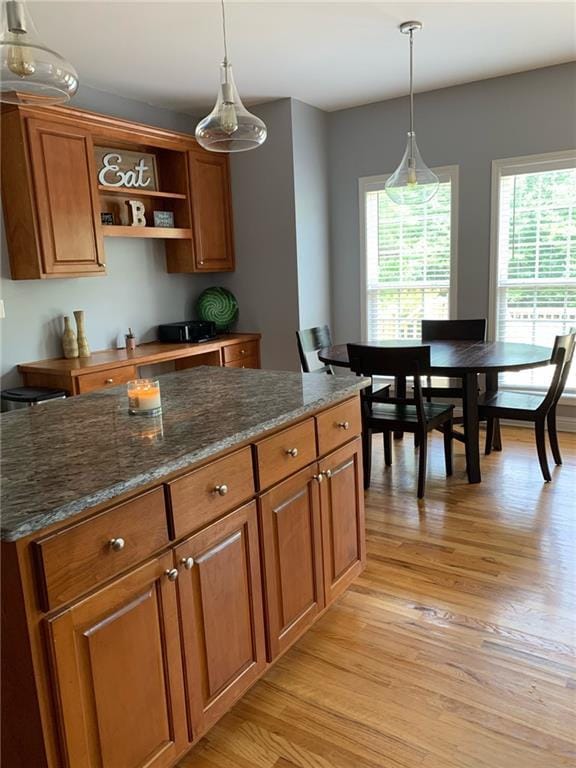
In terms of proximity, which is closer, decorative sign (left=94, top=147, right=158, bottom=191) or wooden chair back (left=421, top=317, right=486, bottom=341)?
decorative sign (left=94, top=147, right=158, bottom=191)

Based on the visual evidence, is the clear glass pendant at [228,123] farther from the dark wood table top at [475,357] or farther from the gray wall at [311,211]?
the gray wall at [311,211]

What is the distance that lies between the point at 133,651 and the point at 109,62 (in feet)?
11.8

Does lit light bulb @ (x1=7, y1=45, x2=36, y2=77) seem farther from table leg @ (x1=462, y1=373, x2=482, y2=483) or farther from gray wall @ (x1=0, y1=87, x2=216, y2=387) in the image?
table leg @ (x1=462, y1=373, x2=482, y2=483)

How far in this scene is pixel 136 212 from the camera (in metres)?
4.35

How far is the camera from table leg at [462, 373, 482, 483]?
11.3 feet

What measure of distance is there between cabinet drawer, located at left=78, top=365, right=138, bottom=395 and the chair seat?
7.52 ft

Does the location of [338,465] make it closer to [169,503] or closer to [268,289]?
[169,503]

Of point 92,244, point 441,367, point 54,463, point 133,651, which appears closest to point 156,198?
point 92,244

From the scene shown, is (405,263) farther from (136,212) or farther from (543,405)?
(136,212)

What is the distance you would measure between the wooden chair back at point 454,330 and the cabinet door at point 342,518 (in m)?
2.30

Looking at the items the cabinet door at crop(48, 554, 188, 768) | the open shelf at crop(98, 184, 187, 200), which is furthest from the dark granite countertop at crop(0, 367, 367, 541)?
the open shelf at crop(98, 184, 187, 200)

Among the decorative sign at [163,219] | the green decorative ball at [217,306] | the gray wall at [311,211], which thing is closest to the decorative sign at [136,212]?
the decorative sign at [163,219]

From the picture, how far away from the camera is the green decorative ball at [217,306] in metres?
5.07

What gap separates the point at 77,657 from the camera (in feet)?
4.02
